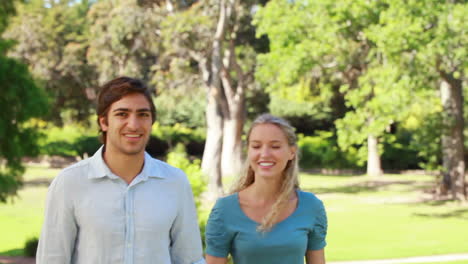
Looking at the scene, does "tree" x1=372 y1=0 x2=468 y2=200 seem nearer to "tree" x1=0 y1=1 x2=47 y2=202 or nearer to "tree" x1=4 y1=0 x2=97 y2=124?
"tree" x1=0 y1=1 x2=47 y2=202

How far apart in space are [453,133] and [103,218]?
21411mm

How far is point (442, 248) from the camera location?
1365 centimetres

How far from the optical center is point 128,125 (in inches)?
99.5

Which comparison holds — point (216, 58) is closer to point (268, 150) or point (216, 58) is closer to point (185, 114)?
point (185, 114)

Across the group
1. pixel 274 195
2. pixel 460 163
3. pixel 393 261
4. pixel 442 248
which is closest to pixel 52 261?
pixel 274 195

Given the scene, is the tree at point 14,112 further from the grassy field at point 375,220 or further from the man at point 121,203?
the man at point 121,203

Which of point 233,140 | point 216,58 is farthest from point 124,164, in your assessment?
point 233,140

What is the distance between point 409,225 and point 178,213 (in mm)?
16548

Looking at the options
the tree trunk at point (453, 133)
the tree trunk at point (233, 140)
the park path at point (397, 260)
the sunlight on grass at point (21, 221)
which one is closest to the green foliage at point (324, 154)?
the tree trunk at point (233, 140)

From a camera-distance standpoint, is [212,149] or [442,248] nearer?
[442,248]

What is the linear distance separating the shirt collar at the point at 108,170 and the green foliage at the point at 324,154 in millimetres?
35051

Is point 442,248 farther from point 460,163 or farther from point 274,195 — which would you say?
point 274,195

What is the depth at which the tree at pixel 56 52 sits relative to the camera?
38.9 m

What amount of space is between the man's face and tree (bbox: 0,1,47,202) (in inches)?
344
